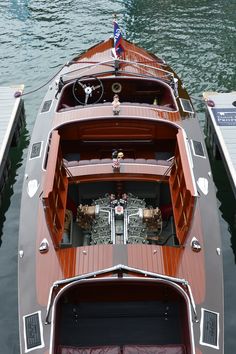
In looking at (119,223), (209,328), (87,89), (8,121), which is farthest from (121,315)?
(8,121)

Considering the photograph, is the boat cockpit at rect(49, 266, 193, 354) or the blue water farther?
the blue water

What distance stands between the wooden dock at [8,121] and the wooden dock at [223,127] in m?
6.45

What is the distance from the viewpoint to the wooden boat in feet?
27.2

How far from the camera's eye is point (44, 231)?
9539mm

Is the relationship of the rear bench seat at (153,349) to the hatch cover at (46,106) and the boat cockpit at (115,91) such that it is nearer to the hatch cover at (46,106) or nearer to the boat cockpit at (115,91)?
the boat cockpit at (115,91)

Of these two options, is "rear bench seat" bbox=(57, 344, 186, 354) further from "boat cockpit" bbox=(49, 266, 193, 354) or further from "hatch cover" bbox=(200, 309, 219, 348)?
"boat cockpit" bbox=(49, 266, 193, 354)

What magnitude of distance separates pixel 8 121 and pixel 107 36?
10.4 m

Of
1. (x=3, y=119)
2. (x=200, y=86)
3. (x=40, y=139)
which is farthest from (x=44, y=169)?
(x=200, y=86)

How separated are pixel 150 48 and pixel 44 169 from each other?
1306 centimetres

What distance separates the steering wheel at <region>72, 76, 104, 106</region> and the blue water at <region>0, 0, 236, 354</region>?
121 inches

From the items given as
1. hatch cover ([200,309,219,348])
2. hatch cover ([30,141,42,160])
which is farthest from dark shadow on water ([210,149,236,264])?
hatch cover ([30,141,42,160])

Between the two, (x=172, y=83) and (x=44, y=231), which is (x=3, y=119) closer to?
(x=172, y=83)

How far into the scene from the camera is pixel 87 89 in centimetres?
1384

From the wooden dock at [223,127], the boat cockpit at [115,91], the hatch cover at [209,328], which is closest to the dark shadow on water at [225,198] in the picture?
the wooden dock at [223,127]
